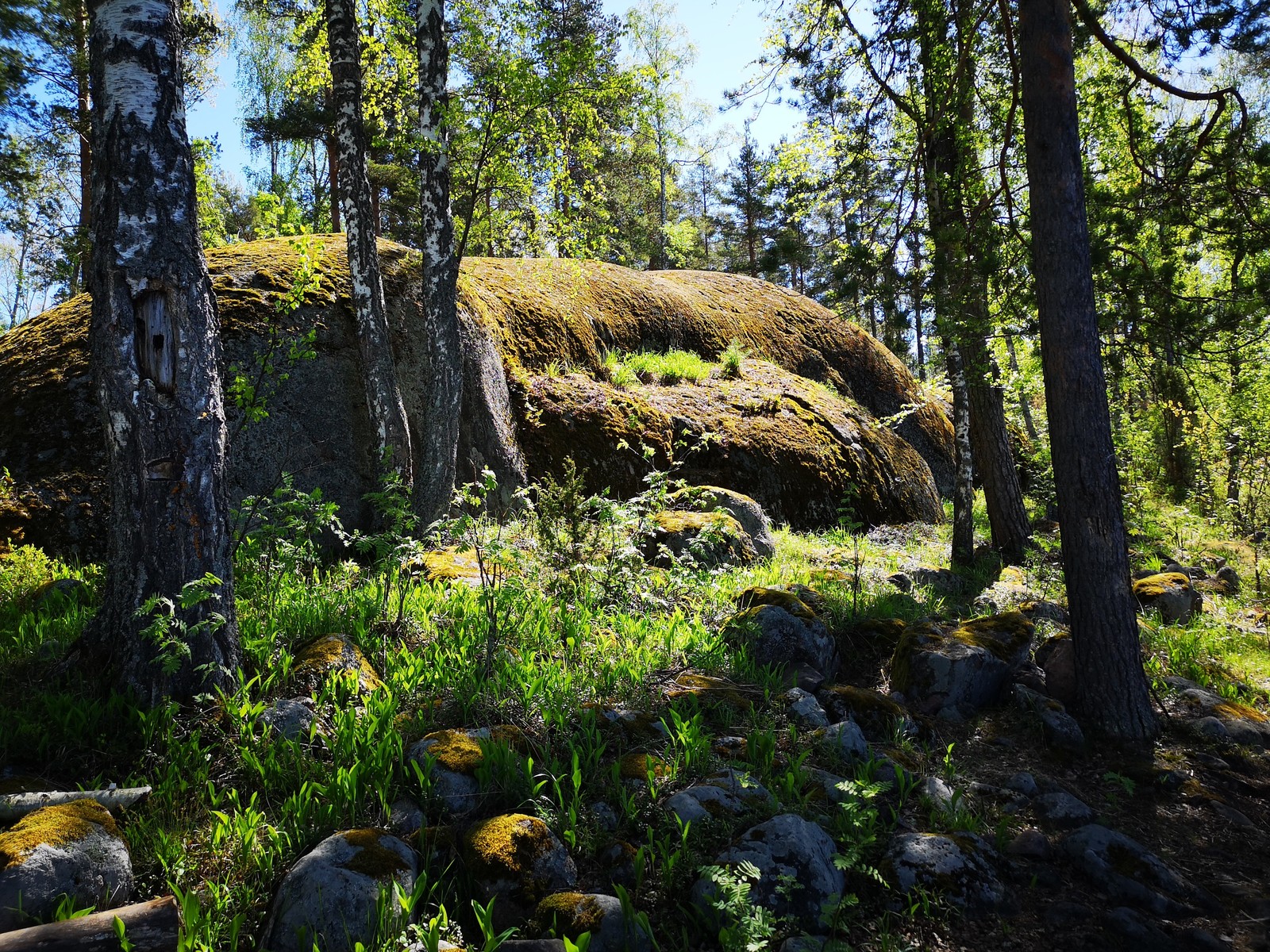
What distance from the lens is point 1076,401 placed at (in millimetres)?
4641

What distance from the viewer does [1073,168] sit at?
472 cm

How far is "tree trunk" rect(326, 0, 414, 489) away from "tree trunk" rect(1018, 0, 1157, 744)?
563 cm

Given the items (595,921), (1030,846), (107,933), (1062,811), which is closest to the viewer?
(107,933)

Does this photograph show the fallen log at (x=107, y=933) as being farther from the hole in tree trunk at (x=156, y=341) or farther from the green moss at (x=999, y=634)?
the green moss at (x=999, y=634)

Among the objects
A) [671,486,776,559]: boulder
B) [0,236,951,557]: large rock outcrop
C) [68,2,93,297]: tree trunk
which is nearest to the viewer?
[0,236,951,557]: large rock outcrop

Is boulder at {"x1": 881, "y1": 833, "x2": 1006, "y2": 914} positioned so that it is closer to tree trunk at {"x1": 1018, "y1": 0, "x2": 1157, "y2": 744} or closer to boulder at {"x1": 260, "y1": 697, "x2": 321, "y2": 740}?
tree trunk at {"x1": 1018, "y1": 0, "x2": 1157, "y2": 744}

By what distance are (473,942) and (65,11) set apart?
12.9 metres

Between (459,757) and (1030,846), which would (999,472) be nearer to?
(1030,846)

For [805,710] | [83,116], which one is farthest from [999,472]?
[83,116]

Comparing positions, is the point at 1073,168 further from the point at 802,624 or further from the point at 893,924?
the point at 893,924

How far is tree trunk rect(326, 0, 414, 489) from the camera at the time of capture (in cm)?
682

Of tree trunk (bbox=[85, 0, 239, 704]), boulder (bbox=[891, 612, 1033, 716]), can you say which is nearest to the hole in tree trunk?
tree trunk (bbox=[85, 0, 239, 704])

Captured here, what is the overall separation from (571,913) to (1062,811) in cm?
270

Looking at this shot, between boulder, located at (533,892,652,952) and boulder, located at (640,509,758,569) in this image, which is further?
boulder, located at (640,509,758,569)
